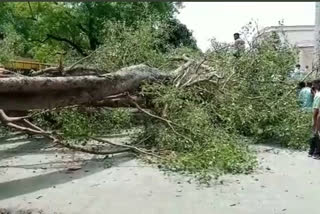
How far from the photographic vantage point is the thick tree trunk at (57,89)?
192 inches

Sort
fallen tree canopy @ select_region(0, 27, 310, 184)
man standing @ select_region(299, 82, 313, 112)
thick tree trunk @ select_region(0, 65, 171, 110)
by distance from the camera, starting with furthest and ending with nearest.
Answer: man standing @ select_region(299, 82, 313, 112) → fallen tree canopy @ select_region(0, 27, 310, 184) → thick tree trunk @ select_region(0, 65, 171, 110)

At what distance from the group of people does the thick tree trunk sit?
3.14m

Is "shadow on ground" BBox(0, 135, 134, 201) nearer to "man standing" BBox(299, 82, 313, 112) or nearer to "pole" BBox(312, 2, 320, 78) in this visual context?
"man standing" BBox(299, 82, 313, 112)

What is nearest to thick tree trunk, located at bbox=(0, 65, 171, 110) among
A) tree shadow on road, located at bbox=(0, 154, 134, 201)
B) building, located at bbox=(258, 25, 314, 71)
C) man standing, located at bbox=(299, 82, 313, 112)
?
tree shadow on road, located at bbox=(0, 154, 134, 201)

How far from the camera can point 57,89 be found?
17.7 ft

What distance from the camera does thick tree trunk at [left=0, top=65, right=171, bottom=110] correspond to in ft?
16.0

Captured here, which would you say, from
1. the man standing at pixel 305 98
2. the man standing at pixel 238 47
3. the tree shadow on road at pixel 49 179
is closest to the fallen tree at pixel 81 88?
the tree shadow on road at pixel 49 179

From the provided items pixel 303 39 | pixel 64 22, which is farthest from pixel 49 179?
pixel 303 39

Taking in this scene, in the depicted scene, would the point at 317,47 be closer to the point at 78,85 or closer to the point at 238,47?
the point at 238,47

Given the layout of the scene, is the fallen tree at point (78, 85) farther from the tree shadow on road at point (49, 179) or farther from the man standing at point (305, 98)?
Result: the man standing at point (305, 98)

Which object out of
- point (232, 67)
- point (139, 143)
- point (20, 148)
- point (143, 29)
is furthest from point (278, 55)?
point (20, 148)

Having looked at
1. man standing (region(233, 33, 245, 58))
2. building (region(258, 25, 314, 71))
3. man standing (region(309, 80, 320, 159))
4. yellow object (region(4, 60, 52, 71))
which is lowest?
man standing (region(309, 80, 320, 159))

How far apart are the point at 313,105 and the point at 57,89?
15.3 ft

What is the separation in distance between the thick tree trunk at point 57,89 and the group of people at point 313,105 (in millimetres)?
3142
